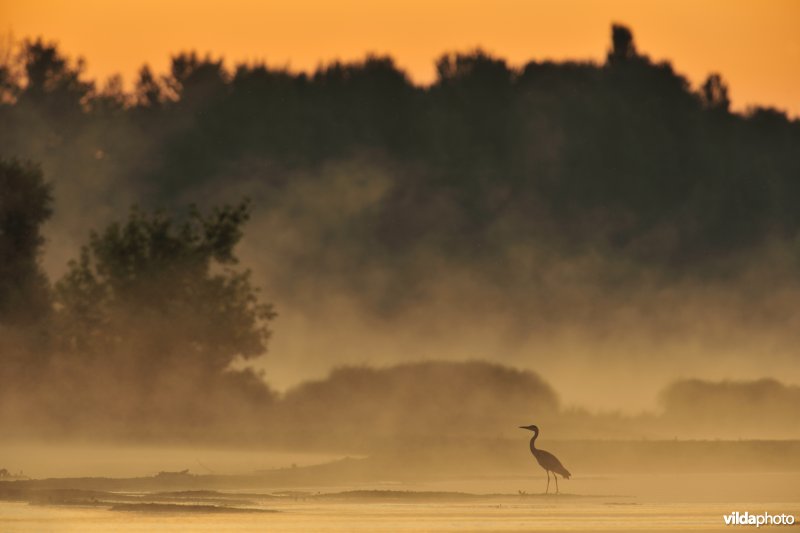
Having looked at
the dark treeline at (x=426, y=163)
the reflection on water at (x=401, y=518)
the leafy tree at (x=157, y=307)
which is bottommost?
the reflection on water at (x=401, y=518)

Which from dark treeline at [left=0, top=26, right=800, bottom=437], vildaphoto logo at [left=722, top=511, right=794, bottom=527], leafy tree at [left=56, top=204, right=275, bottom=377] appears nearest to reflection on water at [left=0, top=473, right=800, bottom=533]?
vildaphoto logo at [left=722, top=511, right=794, bottom=527]

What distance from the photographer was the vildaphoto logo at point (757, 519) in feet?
75.3

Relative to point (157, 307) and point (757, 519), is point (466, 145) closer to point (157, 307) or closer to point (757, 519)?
point (157, 307)

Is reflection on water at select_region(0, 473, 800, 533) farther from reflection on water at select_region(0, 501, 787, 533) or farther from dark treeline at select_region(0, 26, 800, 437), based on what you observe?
dark treeline at select_region(0, 26, 800, 437)

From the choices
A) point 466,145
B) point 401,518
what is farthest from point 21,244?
point 466,145

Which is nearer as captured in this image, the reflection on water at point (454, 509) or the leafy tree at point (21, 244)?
the reflection on water at point (454, 509)

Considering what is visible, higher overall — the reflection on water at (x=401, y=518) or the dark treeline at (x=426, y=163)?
the dark treeline at (x=426, y=163)

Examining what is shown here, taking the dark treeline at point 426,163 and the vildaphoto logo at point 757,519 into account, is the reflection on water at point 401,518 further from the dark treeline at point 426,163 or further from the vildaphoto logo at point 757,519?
the dark treeline at point 426,163

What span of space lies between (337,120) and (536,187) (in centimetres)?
846

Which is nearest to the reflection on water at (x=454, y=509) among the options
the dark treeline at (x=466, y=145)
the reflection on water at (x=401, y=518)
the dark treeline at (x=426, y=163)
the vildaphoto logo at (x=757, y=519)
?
the reflection on water at (x=401, y=518)

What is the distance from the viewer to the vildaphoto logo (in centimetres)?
2294

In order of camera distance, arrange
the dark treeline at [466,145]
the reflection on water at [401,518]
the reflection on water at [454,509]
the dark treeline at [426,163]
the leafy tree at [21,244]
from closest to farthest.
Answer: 1. the reflection on water at [401,518]
2. the reflection on water at [454,509]
3. the leafy tree at [21,244]
4. the dark treeline at [426,163]
5. the dark treeline at [466,145]

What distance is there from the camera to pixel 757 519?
76.6 ft

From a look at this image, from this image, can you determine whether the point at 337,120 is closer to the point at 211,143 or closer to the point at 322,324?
the point at 211,143
